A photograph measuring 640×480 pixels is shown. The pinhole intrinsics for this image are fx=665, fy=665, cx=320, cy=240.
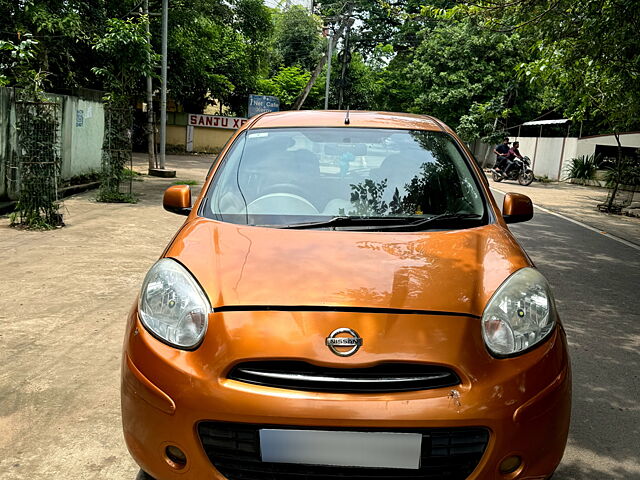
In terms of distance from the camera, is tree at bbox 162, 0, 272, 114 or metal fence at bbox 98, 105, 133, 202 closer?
metal fence at bbox 98, 105, 133, 202

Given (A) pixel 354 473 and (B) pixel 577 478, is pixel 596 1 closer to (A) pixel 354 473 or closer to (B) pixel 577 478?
(B) pixel 577 478

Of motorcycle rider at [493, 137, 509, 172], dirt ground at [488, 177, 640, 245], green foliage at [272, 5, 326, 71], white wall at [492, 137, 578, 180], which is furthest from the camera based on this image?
green foliage at [272, 5, 326, 71]

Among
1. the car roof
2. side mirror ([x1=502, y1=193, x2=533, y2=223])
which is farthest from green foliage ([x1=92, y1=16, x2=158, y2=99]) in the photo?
side mirror ([x1=502, y1=193, x2=533, y2=223])

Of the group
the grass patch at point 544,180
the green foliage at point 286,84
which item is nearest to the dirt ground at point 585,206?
the grass patch at point 544,180

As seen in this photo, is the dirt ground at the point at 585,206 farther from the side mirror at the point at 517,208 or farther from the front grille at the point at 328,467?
the front grille at the point at 328,467

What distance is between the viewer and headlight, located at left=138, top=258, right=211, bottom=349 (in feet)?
7.38

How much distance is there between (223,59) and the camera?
31359 mm

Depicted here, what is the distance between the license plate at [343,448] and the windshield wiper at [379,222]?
1.07 m

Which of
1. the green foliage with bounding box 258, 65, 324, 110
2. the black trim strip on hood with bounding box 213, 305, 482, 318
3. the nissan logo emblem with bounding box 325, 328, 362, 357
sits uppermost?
the green foliage with bounding box 258, 65, 324, 110

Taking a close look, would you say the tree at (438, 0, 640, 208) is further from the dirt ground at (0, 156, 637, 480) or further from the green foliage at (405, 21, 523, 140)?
the green foliage at (405, 21, 523, 140)

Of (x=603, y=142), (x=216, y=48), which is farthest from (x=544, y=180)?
(x=216, y=48)

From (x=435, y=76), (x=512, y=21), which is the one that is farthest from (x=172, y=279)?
(x=435, y=76)

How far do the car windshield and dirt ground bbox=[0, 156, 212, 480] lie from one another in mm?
1176

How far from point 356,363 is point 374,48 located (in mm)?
A: 47307
